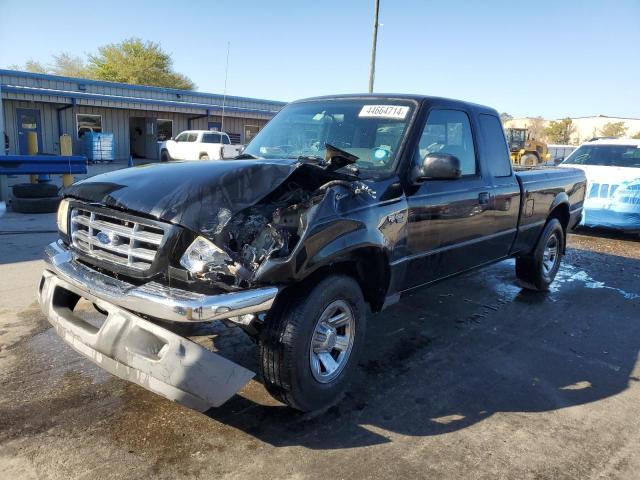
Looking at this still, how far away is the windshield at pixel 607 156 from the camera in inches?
384

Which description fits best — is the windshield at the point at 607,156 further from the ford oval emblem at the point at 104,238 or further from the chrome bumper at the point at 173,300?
the ford oval emblem at the point at 104,238

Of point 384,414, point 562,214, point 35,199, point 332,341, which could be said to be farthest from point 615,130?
point 332,341

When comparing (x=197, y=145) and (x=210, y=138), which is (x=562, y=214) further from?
(x=210, y=138)

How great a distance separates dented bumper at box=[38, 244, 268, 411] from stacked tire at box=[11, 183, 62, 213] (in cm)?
808

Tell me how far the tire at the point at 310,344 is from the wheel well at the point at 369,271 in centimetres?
12

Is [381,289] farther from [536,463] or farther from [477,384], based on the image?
[536,463]

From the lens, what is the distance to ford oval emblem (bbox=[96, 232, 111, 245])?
282 cm

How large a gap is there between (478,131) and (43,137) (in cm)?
2343

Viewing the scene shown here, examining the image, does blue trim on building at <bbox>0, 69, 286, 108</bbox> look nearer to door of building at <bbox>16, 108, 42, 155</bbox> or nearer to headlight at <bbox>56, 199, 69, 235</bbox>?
door of building at <bbox>16, 108, 42, 155</bbox>

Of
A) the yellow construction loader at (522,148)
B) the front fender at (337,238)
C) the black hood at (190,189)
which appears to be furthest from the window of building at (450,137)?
the yellow construction loader at (522,148)

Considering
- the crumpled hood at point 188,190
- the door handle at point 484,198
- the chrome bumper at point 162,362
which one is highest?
the crumpled hood at point 188,190

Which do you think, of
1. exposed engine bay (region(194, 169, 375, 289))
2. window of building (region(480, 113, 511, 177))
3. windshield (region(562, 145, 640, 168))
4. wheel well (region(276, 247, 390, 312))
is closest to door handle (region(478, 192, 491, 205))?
window of building (region(480, 113, 511, 177))

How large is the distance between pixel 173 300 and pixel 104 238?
0.74m

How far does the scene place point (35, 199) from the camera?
9672mm
